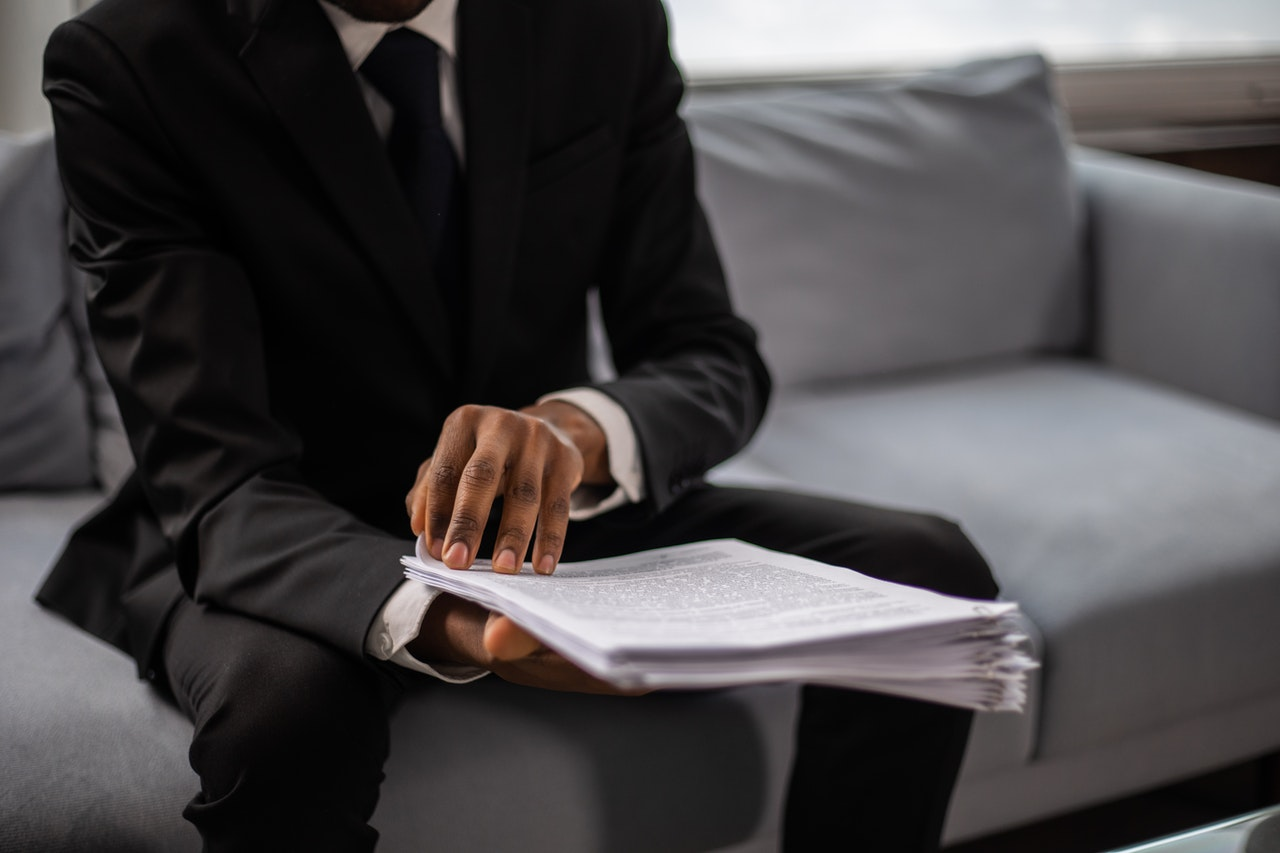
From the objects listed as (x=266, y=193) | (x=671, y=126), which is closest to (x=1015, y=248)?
(x=671, y=126)

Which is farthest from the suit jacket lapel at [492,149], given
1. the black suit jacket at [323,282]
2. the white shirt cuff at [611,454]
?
the white shirt cuff at [611,454]

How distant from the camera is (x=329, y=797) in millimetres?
783

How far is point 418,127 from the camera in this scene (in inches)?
40.6

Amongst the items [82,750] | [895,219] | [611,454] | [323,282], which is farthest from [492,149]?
[895,219]

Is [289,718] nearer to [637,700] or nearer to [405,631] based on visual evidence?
[405,631]

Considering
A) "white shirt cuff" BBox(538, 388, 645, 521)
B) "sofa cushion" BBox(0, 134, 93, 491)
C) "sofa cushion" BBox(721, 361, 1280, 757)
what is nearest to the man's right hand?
"white shirt cuff" BBox(538, 388, 645, 521)

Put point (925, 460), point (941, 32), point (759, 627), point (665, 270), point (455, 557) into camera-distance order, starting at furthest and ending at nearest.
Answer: point (941, 32)
point (925, 460)
point (665, 270)
point (455, 557)
point (759, 627)

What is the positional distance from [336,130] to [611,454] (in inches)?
14.0

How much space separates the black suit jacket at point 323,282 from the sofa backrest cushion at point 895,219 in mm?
501

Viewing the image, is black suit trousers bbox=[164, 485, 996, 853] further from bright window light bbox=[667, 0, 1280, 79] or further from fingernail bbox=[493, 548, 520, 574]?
bright window light bbox=[667, 0, 1280, 79]

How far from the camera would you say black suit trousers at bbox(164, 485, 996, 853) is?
2.54 ft

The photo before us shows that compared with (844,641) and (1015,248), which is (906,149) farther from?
(844,641)

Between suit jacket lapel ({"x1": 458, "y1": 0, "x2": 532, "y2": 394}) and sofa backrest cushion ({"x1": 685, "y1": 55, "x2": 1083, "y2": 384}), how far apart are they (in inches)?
24.5

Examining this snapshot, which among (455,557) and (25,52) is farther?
(25,52)
